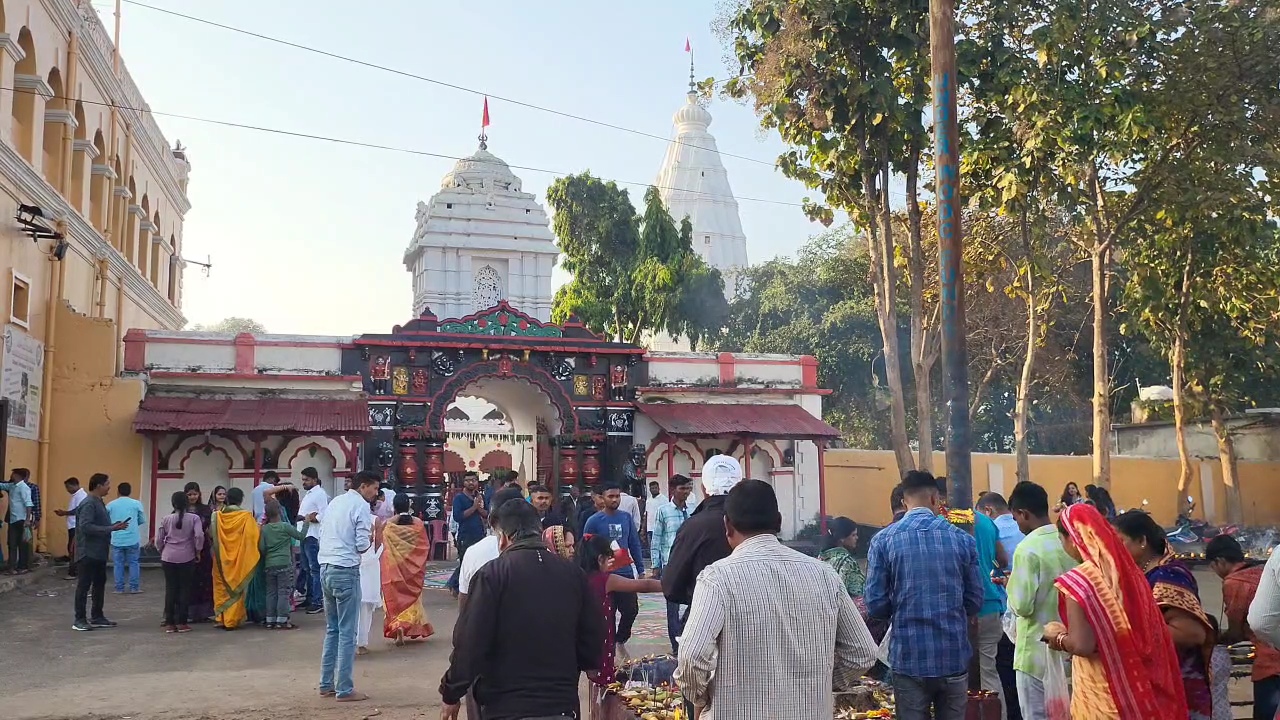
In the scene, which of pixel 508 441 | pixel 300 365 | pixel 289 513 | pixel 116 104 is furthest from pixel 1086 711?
pixel 508 441

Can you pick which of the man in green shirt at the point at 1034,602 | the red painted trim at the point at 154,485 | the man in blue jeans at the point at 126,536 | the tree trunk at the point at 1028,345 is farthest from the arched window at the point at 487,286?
the man in green shirt at the point at 1034,602

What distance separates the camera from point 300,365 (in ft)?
68.3

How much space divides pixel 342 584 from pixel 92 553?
4.89 metres

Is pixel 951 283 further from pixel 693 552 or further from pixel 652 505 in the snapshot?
pixel 652 505

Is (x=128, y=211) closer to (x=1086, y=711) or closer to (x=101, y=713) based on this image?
(x=101, y=713)

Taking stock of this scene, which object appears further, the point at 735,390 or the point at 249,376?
the point at 735,390

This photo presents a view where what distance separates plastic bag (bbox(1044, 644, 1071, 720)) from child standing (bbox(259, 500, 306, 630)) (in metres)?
8.49

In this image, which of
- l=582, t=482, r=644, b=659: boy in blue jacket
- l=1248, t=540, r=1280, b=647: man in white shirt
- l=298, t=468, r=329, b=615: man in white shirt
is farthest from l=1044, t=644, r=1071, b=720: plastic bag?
l=298, t=468, r=329, b=615: man in white shirt

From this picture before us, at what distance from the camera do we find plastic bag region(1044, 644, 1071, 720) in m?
5.25

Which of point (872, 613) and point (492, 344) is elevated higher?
point (492, 344)

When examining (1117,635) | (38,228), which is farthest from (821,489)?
(1117,635)

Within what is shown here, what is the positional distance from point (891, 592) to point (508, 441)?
3048cm

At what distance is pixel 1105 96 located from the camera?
16719mm

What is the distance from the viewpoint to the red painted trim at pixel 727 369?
23.4 meters
